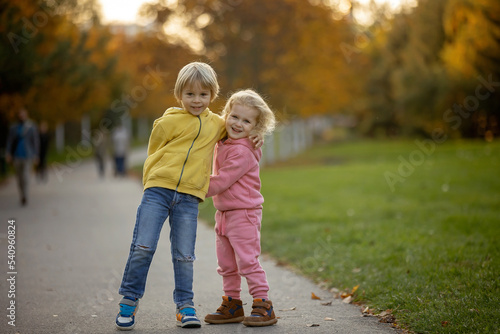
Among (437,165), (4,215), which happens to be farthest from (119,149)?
(437,165)

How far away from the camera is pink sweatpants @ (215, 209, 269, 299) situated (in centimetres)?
437

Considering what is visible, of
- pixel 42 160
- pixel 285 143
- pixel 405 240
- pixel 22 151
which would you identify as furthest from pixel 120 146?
pixel 405 240

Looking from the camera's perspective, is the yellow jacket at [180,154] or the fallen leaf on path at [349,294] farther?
the fallen leaf on path at [349,294]

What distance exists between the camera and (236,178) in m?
4.39

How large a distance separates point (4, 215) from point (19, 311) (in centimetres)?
699

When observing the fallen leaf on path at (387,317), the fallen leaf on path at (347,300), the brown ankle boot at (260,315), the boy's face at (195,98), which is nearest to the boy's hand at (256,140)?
the boy's face at (195,98)

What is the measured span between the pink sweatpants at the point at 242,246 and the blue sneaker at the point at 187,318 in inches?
14.7

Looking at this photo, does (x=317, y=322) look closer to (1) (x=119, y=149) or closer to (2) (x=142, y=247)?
(2) (x=142, y=247)

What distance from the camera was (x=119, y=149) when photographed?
19.9 meters

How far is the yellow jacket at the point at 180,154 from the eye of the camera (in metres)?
4.29

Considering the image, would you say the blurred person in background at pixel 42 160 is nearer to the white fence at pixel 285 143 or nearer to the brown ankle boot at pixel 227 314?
the white fence at pixel 285 143

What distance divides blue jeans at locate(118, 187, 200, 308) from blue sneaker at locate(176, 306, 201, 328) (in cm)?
5

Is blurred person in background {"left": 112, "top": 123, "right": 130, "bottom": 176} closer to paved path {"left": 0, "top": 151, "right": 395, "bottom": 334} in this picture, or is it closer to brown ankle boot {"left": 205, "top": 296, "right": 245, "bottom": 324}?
paved path {"left": 0, "top": 151, "right": 395, "bottom": 334}

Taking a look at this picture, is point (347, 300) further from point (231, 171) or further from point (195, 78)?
point (195, 78)
